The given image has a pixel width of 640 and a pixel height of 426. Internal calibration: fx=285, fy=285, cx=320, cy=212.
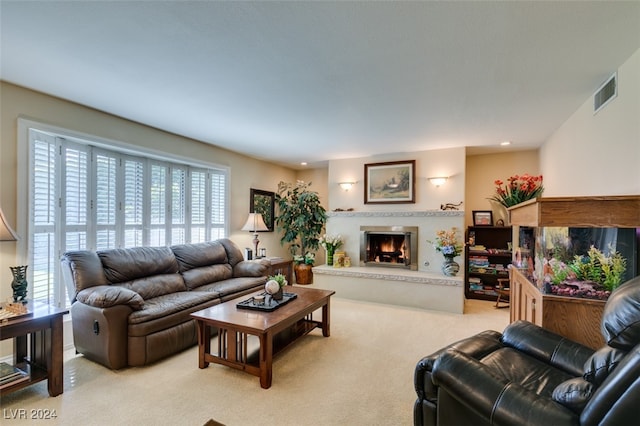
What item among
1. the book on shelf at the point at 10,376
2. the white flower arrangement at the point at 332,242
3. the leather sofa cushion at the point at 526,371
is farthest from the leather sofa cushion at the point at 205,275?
the leather sofa cushion at the point at 526,371

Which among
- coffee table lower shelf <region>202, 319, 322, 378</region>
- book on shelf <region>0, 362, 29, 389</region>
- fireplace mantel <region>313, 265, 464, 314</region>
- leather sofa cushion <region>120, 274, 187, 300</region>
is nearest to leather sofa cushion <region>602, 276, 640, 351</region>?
coffee table lower shelf <region>202, 319, 322, 378</region>

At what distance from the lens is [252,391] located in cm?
218

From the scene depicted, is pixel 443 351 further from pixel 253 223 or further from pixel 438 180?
pixel 253 223

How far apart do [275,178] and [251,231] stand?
1404 mm

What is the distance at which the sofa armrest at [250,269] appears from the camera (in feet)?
13.7

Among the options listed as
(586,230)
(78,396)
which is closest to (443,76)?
(586,230)

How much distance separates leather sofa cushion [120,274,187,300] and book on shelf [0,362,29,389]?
1.00 meters

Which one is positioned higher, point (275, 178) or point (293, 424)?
point (275, 178)

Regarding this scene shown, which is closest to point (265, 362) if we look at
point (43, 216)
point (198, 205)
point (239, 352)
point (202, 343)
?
point (239, 352)

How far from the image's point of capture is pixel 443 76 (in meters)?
2.31

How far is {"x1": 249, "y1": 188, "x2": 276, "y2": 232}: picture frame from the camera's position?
18.0 feet

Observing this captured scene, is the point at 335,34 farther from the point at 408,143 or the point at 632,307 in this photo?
the point at 408,143

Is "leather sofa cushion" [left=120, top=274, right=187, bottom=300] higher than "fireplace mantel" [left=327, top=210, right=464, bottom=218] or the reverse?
the reverse

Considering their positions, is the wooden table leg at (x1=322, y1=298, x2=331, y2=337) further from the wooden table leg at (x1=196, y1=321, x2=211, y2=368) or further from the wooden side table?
the wooden side table
